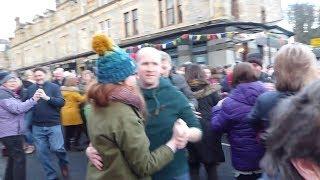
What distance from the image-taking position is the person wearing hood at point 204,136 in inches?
189

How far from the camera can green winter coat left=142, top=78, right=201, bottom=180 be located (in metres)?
2.87

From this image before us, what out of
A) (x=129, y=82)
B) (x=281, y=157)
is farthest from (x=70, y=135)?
(x=281, y=157)

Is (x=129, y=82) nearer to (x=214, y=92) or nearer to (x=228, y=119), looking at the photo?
(x=228, y=119)

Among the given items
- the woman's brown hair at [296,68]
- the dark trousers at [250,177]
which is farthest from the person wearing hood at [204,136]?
the woman's brown hair at [296,68]

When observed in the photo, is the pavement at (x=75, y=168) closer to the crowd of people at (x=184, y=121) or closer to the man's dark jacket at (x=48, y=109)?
the man's dark jacket at (x=48, y=109)

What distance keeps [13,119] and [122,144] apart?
3655 mm

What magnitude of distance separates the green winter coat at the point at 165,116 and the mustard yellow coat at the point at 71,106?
18.3 ft

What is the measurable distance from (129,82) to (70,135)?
22.4ft

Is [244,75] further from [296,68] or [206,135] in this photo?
[206,135]

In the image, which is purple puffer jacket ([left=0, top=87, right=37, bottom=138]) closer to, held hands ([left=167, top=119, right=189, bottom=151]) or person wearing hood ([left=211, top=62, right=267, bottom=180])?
person wearing hood ([left=211, top=62, right=267, bottom=180])

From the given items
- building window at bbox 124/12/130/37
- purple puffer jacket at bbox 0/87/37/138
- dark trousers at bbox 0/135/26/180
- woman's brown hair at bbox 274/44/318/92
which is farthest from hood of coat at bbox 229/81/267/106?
building window at bbox 124/12/130/37

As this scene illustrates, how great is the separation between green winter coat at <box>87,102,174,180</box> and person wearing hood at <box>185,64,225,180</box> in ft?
8.17

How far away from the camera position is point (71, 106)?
838 cm

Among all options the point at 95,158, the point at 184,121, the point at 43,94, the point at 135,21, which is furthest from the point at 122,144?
the point at 135,21
